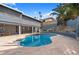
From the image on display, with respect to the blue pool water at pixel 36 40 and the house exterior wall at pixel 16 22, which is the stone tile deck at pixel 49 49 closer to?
the blue pool water at pixel 36 40

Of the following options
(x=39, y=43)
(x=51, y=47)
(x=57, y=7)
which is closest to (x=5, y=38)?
(x=39, y=43)

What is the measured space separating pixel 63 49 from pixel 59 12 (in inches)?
52.3

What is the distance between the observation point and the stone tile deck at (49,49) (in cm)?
632

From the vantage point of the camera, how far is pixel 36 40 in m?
6.96

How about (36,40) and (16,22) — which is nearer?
(36,40)

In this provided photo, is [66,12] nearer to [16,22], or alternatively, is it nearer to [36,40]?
[36,40]

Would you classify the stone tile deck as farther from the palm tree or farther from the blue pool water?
the palm tree

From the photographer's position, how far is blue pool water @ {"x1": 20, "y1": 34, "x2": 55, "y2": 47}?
267 inches

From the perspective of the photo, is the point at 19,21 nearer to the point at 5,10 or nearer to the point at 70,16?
the point at 5,10

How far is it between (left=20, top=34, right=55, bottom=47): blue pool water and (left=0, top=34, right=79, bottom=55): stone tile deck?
9.9 inches

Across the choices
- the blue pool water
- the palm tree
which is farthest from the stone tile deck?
the palm tree

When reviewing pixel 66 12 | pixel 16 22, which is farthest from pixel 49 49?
pixel 16 22

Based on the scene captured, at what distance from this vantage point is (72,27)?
681 cm

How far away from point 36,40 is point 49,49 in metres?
0.70
